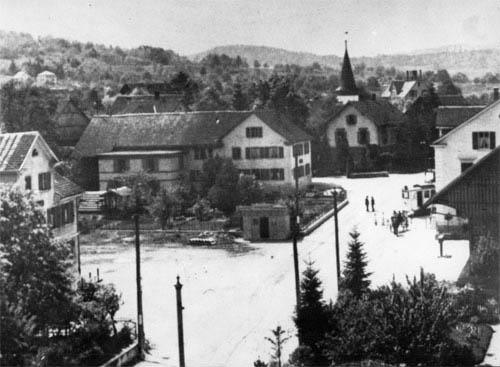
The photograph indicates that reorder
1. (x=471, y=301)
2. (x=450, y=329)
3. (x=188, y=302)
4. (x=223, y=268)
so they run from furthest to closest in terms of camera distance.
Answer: (x=223, y=268) < (x=188, y=302) < (x=471, y=301) < (x=450, y=329)

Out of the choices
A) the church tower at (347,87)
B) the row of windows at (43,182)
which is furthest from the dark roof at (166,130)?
the church tower at (347,87)

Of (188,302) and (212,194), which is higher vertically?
(212,194)

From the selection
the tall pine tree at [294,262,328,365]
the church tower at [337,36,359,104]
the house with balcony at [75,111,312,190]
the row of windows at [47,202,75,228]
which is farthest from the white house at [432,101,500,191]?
the church tower at [337,36,359,104]

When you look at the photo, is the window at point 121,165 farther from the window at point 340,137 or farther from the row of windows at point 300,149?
the window at point 340,137

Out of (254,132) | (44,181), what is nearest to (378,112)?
(254,132)

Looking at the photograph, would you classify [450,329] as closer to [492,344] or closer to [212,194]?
[492,344]

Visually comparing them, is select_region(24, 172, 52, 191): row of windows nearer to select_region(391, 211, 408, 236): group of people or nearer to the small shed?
the small shed

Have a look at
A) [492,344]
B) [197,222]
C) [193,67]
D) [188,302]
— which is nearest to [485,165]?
[492,344]

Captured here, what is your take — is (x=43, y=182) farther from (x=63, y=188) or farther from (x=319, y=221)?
(x=319, y=221)
